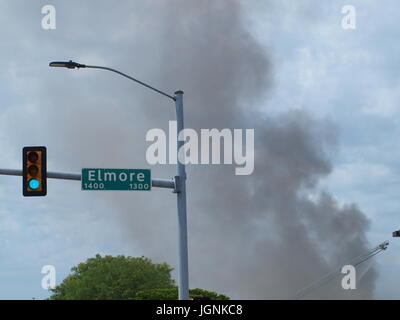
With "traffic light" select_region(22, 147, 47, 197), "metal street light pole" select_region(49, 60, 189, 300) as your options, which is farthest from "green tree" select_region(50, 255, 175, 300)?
"traffic light" select_region(22, 147, 47, 197)

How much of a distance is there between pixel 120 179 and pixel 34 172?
305 centimetres

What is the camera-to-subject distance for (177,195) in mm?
23250

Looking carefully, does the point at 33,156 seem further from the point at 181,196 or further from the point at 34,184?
the point at 181,196

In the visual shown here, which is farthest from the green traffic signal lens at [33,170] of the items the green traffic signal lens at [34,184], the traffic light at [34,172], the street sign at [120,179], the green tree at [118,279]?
the green tree at [118,279]

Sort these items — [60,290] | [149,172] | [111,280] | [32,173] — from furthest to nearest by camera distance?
[60,290] < [111,280] < [149,172] < [32,173]

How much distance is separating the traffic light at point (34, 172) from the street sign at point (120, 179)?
1.78 meters

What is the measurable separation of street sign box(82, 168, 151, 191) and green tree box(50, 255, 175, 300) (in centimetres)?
4304

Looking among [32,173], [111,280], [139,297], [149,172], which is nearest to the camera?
[32,173]
